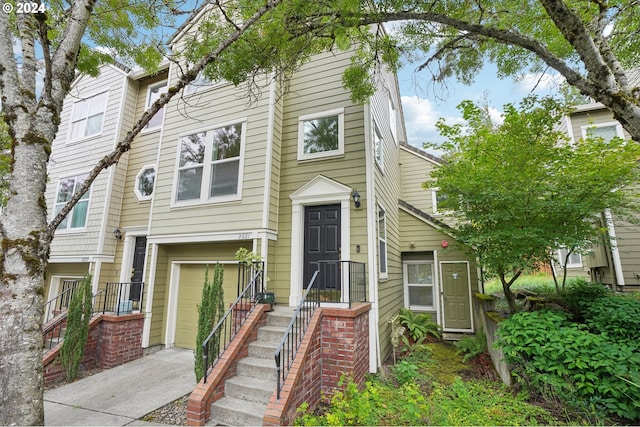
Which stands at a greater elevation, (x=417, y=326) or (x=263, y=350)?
(x=263, y=350)

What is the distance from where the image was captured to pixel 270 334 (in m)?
4.88

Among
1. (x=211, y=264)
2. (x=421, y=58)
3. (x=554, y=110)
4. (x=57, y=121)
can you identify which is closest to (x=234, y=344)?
(x=211, y=264)

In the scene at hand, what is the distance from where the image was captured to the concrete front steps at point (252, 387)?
369cm

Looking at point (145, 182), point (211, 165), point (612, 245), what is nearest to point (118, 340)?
point (211, 165)

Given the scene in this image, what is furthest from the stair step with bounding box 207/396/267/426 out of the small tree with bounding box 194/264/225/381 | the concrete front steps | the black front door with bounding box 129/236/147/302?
the black front door with bounding box 129/236/147/302

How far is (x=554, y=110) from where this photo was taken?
207 inches

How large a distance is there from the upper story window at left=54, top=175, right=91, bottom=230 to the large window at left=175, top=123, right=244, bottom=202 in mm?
3846

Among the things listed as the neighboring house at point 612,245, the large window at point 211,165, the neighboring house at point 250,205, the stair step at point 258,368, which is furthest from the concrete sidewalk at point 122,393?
the neighboring house at point 612,245

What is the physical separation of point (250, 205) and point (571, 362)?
19.2 ft

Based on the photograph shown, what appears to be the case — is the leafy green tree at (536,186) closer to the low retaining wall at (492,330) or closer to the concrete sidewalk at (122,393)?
the low retaining wall at (492,330)

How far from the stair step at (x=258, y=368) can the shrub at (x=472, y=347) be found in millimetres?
4151

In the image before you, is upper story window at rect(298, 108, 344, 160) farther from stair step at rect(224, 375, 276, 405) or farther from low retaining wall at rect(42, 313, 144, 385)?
low retaining wall at rect(42, 313, 144, 385)

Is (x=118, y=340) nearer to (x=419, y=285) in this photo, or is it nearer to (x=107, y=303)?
(x=107, y=303)

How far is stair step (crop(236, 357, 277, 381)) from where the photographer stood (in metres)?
4.17
